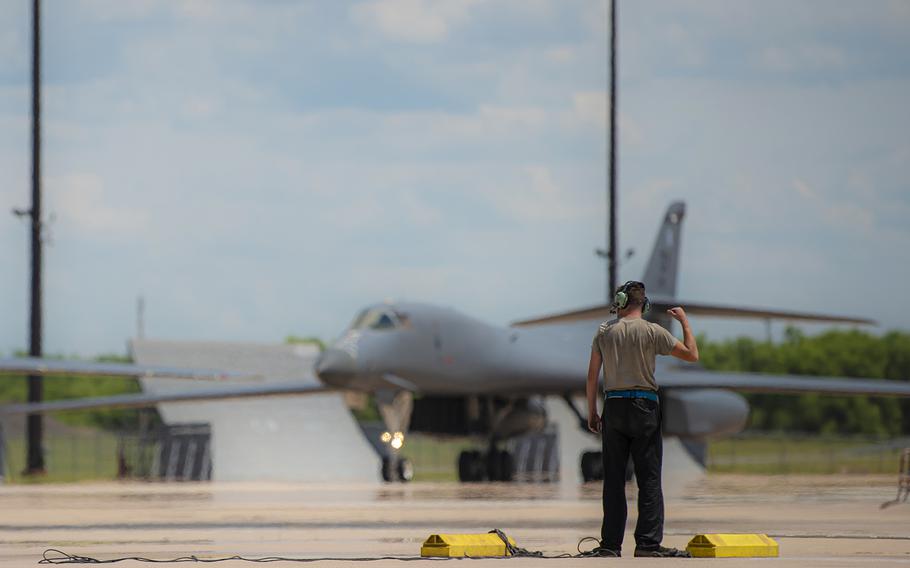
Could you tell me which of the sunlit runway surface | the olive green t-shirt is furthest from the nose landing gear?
the olive green t-shirt

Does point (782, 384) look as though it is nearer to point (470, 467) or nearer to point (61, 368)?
point (470, 467)

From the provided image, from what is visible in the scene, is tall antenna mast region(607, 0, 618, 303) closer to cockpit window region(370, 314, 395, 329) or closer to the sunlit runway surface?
cockpit window region(370, 314, 395, 329)

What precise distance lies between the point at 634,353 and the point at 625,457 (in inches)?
23.3

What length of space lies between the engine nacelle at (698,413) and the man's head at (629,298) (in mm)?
22386

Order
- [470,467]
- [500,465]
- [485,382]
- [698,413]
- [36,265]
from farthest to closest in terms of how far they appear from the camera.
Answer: [36,265]
[698,413]
[470,467]
[500,465]
[485,382]

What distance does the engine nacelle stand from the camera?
3244 centimetres

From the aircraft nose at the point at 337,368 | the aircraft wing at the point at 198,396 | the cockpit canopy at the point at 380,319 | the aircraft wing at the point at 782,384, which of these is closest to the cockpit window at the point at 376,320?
the cockpit canopy at the point at 380,319

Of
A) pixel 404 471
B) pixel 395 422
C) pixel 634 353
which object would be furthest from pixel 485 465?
pixel 634 353

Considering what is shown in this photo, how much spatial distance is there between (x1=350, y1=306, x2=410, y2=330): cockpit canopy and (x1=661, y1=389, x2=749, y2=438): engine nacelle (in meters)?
5.74

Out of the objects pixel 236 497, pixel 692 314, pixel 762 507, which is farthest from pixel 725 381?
pixel 762 507

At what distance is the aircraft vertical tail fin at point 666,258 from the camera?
118ft

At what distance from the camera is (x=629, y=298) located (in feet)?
32.3

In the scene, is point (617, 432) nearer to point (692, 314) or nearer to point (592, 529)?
point (592, 529)

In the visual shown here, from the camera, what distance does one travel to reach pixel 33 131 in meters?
37.6
